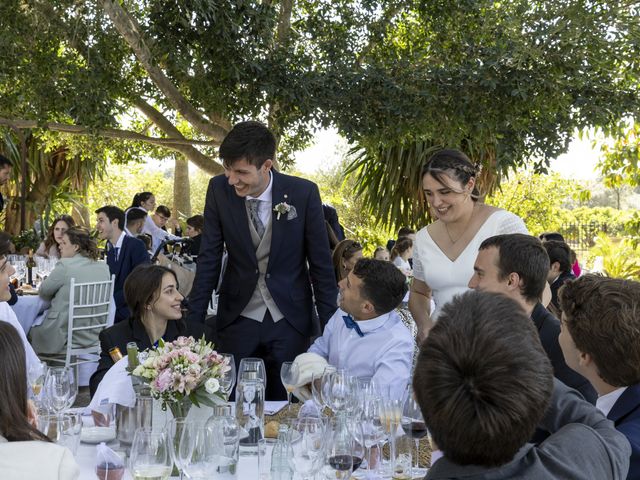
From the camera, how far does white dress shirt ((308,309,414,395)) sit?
3209mm

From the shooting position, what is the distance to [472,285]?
3045 millimetres

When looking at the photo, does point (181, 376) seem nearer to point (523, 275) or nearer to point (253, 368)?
point (253, 368)

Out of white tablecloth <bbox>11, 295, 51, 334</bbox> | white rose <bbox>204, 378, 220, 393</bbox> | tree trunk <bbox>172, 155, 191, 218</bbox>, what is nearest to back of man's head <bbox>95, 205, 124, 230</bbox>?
white tablecloth <bbox>11, 295, 51, 334</bbox>

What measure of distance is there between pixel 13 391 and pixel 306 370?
1.13 metres

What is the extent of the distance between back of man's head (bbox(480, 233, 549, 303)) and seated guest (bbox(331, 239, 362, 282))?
11.9 feet

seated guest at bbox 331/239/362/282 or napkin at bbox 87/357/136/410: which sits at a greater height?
seated guest at bbox 331/239/362/282

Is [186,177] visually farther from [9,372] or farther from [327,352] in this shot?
[9,372]

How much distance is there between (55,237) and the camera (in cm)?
796

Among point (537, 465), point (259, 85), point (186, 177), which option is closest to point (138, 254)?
point (259, 85)

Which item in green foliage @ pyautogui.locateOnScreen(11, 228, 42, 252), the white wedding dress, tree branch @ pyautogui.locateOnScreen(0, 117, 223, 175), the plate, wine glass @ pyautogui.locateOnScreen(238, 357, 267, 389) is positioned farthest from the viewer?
green foliage @ pyautogui.locateOnScreen(11, 228, 42, 252)

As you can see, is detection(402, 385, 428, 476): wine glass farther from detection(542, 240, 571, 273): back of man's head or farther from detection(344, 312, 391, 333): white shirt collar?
detection(542, 240, 571, 273): back of man's head

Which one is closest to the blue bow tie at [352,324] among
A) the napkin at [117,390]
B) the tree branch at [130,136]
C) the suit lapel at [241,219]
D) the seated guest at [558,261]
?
the suit lapel at [241,219]

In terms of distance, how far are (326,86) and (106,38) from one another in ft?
7.36

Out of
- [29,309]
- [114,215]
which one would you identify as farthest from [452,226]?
[114,215]
